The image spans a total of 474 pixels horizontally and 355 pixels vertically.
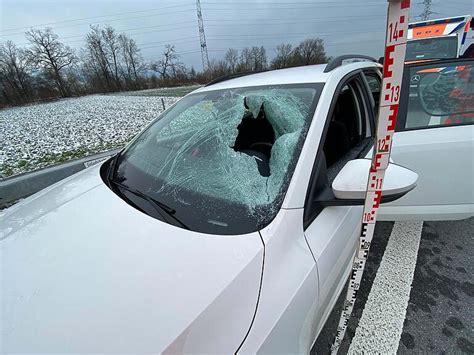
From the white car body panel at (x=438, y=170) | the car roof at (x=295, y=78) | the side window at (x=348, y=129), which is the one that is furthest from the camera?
the white car body panel at (x=438, y=170)

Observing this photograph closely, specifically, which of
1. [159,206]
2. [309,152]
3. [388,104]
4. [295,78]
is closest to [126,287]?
[159,206]

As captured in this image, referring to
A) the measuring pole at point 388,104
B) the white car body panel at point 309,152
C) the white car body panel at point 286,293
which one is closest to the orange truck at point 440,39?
the white car body panel at point 309,152

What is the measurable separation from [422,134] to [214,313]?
6.97 ft

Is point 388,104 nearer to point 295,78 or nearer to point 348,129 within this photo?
point 295,78

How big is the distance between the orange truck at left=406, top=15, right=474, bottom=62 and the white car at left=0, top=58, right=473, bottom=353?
6.99 metres

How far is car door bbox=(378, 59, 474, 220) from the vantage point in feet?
6.29

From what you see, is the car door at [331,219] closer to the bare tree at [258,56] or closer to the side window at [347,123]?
the side window at [347,123]

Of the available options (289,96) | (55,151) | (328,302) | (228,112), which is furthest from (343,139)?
(55,151)

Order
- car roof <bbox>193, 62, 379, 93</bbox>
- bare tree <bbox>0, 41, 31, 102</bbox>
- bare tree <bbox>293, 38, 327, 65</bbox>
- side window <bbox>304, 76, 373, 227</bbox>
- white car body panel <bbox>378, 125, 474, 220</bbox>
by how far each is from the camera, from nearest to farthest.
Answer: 1. car roof <bbox>193, 62, 379, 93</bbox>
2. side window <bbox>304, 76, 373, 227</bbox>
3. white car body panel <bbox>378, 125, 474, 220</bbox>
4. bare tree <bbox>0, 41, 31, 102</bbox>
5. bare tree <bbox>293, 38, 327, 65</bbox>

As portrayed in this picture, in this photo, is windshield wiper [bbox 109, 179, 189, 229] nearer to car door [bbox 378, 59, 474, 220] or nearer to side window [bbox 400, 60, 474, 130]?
car door [bbox 378, 59, 474, 220]

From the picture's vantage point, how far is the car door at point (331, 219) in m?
1.11

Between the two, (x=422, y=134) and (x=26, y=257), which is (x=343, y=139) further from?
(x=26, y=257)

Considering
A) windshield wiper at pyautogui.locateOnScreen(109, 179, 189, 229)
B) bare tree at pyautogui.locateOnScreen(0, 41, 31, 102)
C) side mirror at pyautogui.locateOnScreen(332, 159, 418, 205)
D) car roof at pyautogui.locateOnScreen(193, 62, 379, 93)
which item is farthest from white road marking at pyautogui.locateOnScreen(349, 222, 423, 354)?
bare tree at pyautogui.locateOnScreen(0, 41, 31, 102)

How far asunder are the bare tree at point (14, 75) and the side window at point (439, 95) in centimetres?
4621
